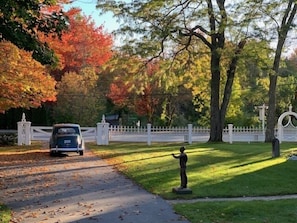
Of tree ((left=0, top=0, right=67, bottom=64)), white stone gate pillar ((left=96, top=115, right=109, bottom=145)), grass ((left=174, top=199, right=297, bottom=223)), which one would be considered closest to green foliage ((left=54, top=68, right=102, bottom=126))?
white stone gate pillar ((left=96, top=115, right=109, bottom=145))

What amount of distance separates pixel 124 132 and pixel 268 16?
13.6 m

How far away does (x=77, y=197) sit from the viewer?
10.8 metres

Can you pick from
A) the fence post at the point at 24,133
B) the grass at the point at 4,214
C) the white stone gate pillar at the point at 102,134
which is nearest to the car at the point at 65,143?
the white stone gate pillar at the point at 102,134

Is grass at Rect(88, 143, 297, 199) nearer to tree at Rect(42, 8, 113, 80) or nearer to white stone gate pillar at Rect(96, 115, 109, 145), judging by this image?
white stone gate pillar at Rect(96, 115, 109, 145)

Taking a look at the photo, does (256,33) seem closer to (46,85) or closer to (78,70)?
(46,85)

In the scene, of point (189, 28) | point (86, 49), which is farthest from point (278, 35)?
point (86, 49)

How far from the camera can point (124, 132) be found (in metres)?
35.0

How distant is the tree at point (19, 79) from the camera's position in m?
19.6

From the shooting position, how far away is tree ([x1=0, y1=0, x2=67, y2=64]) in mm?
10570

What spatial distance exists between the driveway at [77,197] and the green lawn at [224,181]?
0.57m

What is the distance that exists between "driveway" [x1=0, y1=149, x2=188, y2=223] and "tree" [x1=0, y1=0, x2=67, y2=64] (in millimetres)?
3602

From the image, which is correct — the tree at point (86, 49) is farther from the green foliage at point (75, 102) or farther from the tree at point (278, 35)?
the tree at point (278, 35)

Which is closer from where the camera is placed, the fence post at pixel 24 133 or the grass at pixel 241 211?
the grass at pixel 241 211

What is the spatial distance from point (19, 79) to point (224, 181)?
39.3 feet
